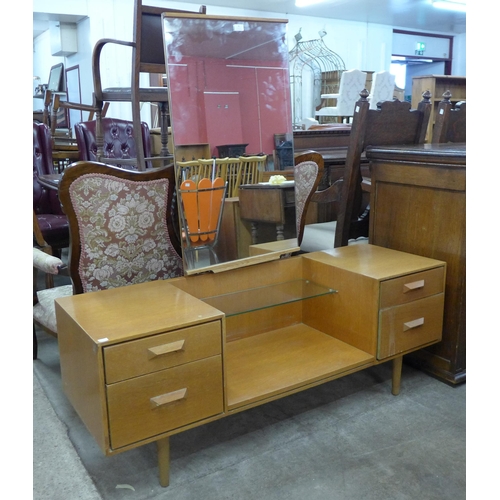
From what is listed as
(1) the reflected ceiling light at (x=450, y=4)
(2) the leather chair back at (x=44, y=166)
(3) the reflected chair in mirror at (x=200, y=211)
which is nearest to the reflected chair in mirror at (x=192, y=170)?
(3) the reflected chair in mirror at (x=200, y=211)

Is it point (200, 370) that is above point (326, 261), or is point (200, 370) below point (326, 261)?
below

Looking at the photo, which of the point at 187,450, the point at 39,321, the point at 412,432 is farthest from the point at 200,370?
the point at 39,321

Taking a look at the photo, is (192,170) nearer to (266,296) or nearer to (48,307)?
A: (266,296)

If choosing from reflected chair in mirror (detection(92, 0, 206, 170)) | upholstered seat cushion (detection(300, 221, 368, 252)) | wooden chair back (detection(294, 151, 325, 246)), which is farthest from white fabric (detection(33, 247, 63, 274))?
upholstered seat cushion (detection(300, 221, 368, 252))

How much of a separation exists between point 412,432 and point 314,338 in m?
0.49

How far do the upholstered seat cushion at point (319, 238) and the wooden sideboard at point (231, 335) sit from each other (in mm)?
464

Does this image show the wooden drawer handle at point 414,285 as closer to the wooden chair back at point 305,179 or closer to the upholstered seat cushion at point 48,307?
the wooden chair back at point 305,179

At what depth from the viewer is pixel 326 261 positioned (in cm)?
204

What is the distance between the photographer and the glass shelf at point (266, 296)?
1.91 meters

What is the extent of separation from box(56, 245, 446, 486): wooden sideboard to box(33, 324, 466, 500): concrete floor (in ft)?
0.42

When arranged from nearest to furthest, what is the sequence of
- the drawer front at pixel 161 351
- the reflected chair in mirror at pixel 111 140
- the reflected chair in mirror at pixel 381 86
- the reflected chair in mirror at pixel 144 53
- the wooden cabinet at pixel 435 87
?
1. the drawer front at pixel 161 351
2. the reflected chair in mirror at pixel 144 53
3. the reflected chair in mirror at pixel 111 140
4. the wooden cabinet at pixel 435 87
5. the reflected chair in mirror at pixel 381 86

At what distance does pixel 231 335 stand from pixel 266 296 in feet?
0.69

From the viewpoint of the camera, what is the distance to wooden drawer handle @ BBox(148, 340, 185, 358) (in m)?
1.37
